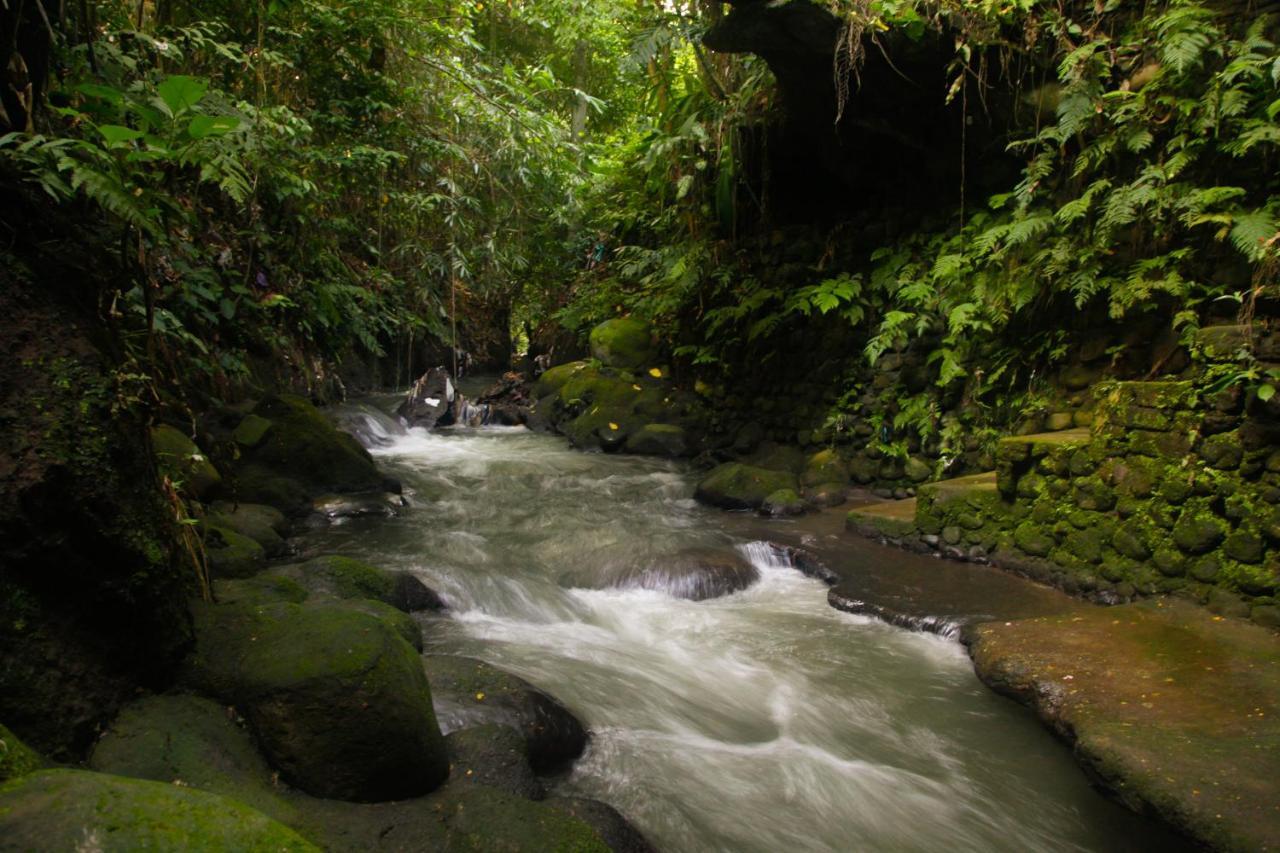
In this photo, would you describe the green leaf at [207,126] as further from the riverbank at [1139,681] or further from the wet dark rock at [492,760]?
the riverbank at [1139,681]

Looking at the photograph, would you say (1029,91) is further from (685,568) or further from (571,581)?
(571,581)

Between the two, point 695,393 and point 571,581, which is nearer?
point 571,581

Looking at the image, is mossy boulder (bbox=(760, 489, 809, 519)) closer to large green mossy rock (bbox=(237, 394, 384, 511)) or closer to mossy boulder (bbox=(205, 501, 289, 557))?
large green mossy rock (bbox=(237, 394, 384, 511))

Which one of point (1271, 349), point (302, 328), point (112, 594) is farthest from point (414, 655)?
point (302, 328)

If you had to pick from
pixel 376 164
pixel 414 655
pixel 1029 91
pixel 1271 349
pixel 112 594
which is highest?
pixel 1029 91

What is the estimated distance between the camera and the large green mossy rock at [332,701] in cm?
225

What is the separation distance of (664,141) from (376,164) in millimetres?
3955

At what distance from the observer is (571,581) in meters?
5.80

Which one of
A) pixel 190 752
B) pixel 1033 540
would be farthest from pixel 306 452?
pixel 1033 540

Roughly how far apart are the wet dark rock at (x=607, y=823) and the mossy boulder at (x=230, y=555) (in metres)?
2.41

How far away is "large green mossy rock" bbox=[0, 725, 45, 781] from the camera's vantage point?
1.55 metres

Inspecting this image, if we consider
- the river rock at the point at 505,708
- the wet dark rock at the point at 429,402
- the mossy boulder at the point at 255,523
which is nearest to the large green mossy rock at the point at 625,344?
the wet dark rock at the point at 429,402

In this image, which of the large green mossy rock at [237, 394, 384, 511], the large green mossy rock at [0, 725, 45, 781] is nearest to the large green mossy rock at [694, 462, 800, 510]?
the large green mossy rock at [237, 394, 384, 511]

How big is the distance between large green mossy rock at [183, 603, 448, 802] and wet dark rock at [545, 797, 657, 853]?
1.50 feet
